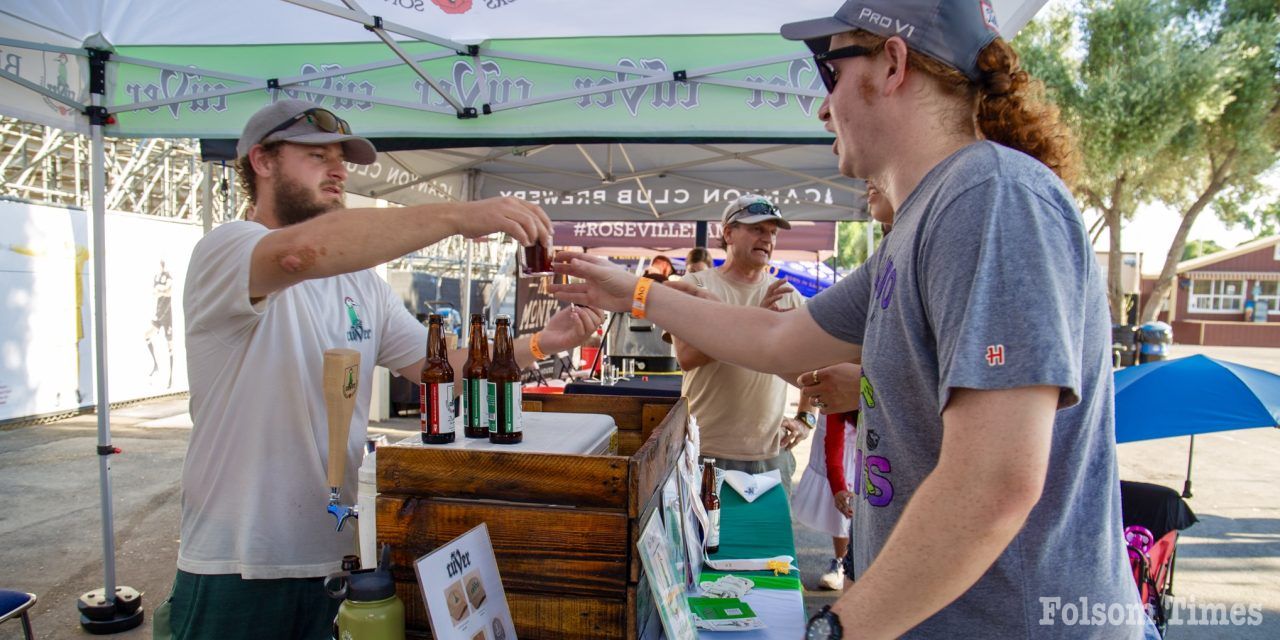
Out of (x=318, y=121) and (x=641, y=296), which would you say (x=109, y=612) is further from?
(x=641, y=296)

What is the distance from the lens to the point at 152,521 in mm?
5781

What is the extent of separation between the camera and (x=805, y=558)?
535 centimetres

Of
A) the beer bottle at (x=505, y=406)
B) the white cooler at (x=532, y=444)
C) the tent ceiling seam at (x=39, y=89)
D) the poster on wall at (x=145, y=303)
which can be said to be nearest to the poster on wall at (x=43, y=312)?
the poster on wall at (x=145, y=303)

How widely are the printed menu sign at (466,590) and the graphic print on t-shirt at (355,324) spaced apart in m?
1.13

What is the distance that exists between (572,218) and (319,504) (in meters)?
6.46

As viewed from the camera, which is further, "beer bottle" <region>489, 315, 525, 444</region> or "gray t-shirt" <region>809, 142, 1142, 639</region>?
"beer bottle" <region>489, 315, 525, 444</region>

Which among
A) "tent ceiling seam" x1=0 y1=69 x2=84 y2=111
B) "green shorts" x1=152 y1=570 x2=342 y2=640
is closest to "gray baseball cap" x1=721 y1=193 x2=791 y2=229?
"green shorts" x1=152 y1=570 x2=342 y2=640

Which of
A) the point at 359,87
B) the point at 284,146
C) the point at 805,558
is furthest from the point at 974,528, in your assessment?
the point at 805,558

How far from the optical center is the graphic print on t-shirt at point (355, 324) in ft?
7.27

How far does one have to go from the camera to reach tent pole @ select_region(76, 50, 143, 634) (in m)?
3.67

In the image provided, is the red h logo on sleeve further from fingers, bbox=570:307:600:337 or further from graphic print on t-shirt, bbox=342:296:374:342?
graphic print on t-shirt, bbox=342:296:374:342

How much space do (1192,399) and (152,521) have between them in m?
7.29

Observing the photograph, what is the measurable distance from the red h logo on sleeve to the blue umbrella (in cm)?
362

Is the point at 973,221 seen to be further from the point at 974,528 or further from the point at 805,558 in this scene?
the point at 805,558
